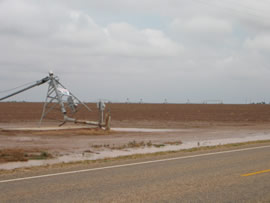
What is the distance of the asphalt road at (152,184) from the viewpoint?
7821 mm

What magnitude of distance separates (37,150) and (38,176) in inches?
298

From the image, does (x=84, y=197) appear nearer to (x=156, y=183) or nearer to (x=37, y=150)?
(x=156, y=183)

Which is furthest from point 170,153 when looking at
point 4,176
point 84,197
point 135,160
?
point 84,197

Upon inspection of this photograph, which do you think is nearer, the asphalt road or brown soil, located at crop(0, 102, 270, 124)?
the asphalt road

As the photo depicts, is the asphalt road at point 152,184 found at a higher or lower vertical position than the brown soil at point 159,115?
lower

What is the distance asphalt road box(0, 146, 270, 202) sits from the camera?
7821mm

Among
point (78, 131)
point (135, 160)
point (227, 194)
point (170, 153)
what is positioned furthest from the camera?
point (78, 131)

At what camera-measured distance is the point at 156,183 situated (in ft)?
30.5

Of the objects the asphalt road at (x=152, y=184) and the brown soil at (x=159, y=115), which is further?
the brown soil at (x=159, y=115)

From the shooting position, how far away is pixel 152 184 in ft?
30.1

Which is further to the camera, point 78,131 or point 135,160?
point 78,131

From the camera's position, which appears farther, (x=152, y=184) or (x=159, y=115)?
(x=159, y=115)

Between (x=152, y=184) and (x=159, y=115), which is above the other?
(x=159, y=115)

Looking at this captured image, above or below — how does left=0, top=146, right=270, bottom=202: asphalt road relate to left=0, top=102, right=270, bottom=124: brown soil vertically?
below
